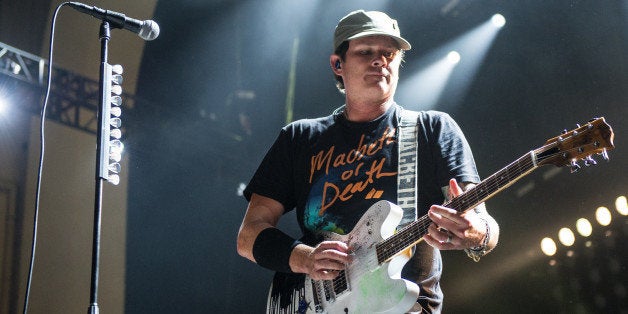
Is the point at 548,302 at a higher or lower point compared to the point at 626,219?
lower

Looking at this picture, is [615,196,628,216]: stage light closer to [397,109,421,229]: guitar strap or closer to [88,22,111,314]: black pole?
[397,109,421,229]: guitar strap

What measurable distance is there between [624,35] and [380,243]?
3.10 metres

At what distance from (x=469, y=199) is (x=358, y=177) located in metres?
0.54

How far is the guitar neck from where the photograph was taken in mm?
2068

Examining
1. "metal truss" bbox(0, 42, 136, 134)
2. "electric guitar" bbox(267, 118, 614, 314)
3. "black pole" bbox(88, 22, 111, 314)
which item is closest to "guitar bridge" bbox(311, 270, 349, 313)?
"electric guitar" bbox(267, 118, 614, 314)

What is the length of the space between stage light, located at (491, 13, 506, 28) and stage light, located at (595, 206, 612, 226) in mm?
1604

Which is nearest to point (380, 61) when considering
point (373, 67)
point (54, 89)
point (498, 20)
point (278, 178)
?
point (373, 67)

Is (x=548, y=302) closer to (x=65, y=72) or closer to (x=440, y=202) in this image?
(x=440, y=202)

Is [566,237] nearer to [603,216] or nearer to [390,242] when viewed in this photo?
[603,216]

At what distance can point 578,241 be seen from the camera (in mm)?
4469

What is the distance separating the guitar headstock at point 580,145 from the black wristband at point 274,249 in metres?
0.98

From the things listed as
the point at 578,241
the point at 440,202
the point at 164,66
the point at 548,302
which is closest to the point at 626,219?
the point at 578,241

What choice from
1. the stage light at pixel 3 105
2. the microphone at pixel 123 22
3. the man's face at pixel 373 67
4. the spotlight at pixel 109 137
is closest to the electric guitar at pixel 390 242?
the man's face at pixel 373 67

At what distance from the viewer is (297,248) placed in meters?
2.42
